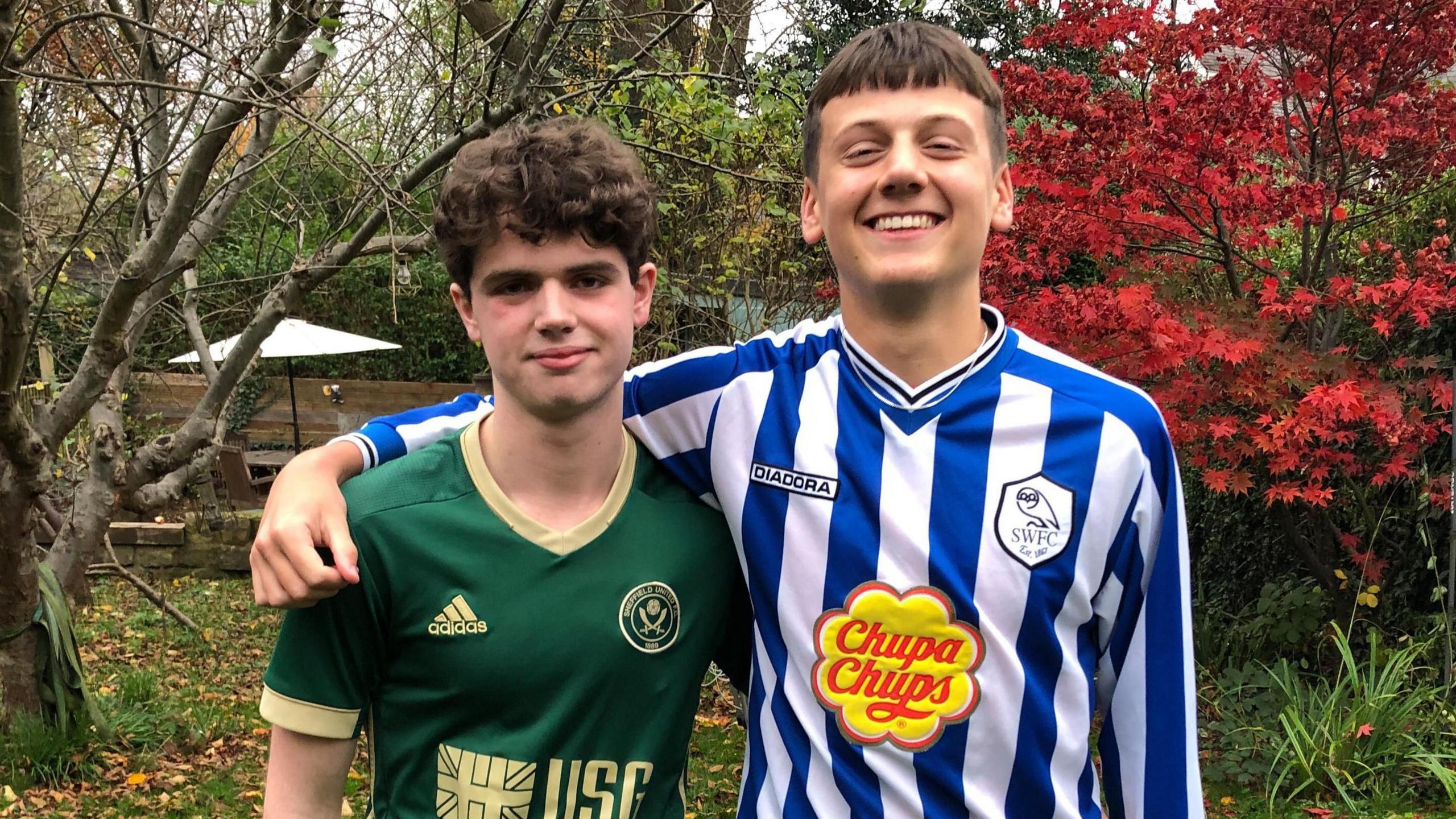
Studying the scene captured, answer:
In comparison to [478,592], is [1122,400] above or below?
above

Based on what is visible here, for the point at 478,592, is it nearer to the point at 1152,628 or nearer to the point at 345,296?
the point at 1152,628

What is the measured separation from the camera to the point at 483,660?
161cm

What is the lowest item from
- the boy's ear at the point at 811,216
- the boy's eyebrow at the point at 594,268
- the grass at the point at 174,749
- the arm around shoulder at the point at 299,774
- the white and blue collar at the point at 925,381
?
the grass at the point at 174,749

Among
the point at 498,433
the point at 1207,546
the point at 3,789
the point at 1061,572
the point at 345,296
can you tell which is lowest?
the point at 3,789

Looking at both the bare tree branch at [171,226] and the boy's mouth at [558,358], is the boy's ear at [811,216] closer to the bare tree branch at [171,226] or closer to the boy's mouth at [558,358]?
the boy's mouth at [558,358]

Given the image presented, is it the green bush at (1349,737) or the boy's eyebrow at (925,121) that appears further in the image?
the green bush at (1349,737)

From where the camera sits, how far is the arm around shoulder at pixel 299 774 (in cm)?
160

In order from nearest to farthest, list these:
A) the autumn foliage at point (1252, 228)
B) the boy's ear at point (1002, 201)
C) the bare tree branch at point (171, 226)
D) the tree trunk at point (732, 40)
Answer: the boy's ear at point (1002, 201)
the bare tree branch at point (171, 226)
the autumn foliage at point (1252, 228)
the tree trunk at point (732, 40)

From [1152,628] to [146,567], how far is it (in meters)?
8.91

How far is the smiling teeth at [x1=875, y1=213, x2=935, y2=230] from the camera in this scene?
1732 millimetres

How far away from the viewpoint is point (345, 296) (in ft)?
43.7

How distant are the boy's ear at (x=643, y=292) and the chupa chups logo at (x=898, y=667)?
617mm

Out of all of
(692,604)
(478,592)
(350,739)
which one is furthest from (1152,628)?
(350,739)

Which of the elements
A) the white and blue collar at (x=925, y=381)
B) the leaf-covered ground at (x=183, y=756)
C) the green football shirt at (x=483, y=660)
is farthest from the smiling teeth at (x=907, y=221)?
the leaf-covered ground at (x=183, y=756)
